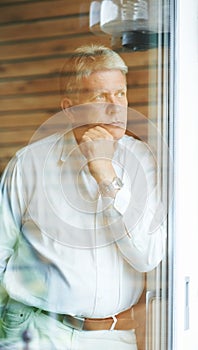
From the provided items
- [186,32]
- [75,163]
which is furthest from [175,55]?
[75,163]

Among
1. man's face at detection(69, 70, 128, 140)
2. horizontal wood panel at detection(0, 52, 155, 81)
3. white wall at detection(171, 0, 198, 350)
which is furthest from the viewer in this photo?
white wall at detection(171, 0, 198, 350)

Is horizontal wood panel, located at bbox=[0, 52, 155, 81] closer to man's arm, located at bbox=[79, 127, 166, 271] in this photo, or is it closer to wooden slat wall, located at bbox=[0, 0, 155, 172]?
wooden slat wall, located at bbox=[0, 0, 155, 172]

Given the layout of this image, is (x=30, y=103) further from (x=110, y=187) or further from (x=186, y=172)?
(x=186, y=172)

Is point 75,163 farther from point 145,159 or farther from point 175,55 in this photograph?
point 175,55

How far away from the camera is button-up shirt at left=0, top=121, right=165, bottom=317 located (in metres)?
1.70

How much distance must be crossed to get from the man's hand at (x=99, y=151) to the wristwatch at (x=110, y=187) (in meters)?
0.01

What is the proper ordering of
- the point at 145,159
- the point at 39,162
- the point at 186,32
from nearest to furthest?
the point at 39,162, the point at 145,159, the point at 186,32

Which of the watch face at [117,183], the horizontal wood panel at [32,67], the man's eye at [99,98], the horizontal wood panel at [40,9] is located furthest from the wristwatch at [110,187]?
the horizontal wood panel at [40,9]

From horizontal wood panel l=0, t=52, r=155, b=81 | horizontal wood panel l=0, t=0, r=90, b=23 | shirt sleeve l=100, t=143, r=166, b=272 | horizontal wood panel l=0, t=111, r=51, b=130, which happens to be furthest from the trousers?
horizontal wood panel l=0, t=0, r=90, b=23

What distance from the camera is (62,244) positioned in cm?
175

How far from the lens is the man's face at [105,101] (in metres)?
1.77

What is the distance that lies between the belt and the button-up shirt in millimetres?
14

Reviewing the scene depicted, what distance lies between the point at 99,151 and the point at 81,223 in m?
0.20

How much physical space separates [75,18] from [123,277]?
2.32 feet
